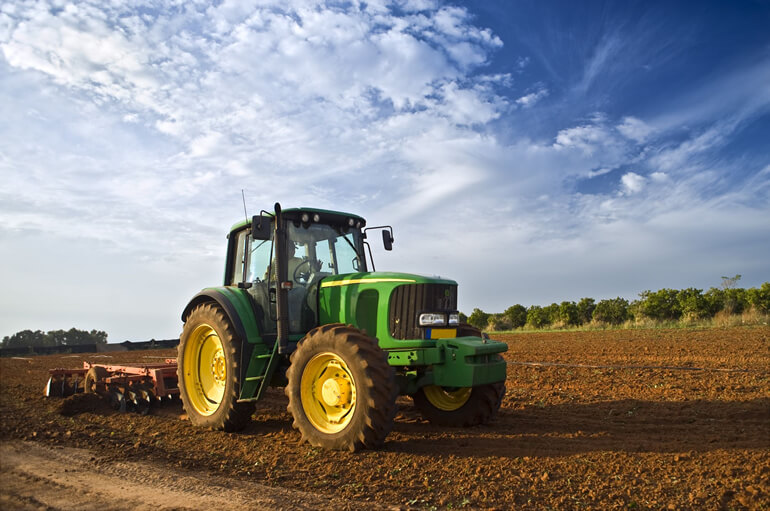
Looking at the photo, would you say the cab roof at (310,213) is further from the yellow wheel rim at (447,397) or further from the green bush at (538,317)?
the green bush at (538,317)

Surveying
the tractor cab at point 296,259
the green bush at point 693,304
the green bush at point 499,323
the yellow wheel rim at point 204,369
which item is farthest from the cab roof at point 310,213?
the green bush at point 499,323

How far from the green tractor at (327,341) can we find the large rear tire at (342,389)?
0.4 inches

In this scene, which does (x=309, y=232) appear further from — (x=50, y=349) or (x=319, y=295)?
(x=50, y=349)

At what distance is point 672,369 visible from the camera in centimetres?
1006

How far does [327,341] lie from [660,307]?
2312 centimetres

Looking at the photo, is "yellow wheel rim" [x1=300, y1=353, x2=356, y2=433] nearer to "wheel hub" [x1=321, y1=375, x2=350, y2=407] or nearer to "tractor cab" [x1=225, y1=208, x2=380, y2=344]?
"wheel hub" [x1=321, y1=375, x2=350, y2=407]

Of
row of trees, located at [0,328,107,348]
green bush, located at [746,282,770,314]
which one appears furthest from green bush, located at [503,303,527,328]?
row of trees, located at [0,328,107,348]

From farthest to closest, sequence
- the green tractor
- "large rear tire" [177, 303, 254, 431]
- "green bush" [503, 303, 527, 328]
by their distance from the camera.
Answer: "green bush" [503, 303, 527, 328]
"large rear tire" [177, 303, 254, 431]
the green tractor

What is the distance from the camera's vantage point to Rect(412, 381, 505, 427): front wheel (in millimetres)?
6348

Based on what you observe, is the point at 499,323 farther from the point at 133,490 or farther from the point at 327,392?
the point at 133,490

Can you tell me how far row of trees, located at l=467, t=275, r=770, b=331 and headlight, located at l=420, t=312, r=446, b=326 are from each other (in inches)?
797

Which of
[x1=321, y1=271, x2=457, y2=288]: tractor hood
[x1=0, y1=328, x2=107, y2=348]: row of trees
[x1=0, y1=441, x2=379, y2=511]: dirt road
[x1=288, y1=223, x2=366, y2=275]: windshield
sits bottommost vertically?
[x1=0, y1=441, x2=379, y2=511]: dirt road

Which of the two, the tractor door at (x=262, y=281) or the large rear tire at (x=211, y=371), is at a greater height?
the tractor door at (x=262, y=281)

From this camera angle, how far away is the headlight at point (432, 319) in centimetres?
588
